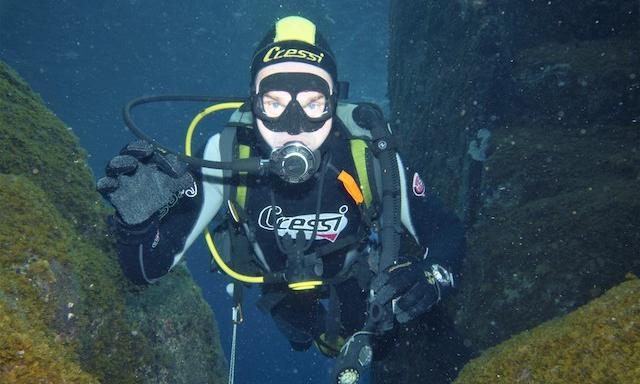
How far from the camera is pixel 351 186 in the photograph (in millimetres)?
3650

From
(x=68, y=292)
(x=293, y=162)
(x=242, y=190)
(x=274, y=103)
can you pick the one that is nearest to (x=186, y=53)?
(x=242, y=190)

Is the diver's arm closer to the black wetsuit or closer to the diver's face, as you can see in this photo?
the black wetsuit

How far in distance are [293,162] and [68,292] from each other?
5.63 feet

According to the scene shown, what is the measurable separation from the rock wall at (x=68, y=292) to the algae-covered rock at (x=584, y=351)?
1751 mm

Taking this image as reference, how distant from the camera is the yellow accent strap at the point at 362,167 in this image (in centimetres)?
381

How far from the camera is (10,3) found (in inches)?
725

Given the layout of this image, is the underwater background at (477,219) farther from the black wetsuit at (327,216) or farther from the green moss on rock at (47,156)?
the black wetsuit at (327,216)

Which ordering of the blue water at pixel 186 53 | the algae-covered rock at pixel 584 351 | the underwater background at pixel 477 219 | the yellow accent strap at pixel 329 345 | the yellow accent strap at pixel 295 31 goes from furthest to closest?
the blue water at pixel 186 53, the yellow accent strap at pixel 329 345, the yellow accent strap at pixel 295 31, the underwater background at pixel 477 219, the algae-covered rock at pixel 584 351

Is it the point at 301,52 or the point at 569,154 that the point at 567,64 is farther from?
the point at 301,52

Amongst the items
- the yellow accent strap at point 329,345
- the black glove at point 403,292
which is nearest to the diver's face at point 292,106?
the black glove at point 403,292

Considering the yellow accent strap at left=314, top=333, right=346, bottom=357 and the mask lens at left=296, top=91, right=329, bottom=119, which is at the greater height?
the mask lens at left=296, top=91, right=329, bottom=119

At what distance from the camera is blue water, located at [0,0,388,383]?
20812 mm

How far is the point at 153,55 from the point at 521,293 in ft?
91.5

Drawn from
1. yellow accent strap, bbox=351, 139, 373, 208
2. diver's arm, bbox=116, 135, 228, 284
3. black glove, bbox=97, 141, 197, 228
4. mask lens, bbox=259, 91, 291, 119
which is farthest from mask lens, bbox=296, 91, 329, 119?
black glove, bbox=97, 141, 197, 228
